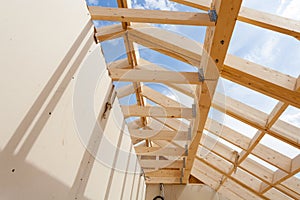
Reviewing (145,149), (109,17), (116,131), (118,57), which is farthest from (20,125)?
(145,149)

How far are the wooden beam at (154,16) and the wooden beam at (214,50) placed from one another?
78 millimetres

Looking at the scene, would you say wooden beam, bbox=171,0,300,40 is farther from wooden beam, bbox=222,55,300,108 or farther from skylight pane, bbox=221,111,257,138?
skylight pane, bbox=221,111,257,138

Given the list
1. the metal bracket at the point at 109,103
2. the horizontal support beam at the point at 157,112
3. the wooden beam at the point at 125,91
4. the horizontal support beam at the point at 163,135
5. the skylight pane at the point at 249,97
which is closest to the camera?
the metal bracket at the point at 109,103

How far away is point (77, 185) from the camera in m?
1.25

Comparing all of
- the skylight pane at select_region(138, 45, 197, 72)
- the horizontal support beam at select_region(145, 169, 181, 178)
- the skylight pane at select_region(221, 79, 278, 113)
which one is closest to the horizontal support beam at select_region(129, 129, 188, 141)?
the skylight pane at select_region(221, 79, 278, 113)

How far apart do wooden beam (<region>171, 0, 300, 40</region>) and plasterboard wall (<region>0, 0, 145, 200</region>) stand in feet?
2.86

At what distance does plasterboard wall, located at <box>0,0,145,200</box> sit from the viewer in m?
0.73

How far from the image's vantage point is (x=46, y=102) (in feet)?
3.11

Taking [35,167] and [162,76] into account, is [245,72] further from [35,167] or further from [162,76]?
[35,167]

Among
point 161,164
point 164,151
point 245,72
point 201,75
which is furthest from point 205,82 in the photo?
point 161,164

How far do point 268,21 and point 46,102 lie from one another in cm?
133

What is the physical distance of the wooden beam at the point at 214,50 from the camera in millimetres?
1183

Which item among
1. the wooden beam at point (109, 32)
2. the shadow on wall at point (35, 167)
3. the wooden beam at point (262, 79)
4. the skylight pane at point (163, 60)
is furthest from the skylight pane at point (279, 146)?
the shadow on wall at point (35, 167)

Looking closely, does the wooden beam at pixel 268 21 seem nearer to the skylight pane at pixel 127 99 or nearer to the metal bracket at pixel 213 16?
the metal bracket at pixel 213 16
